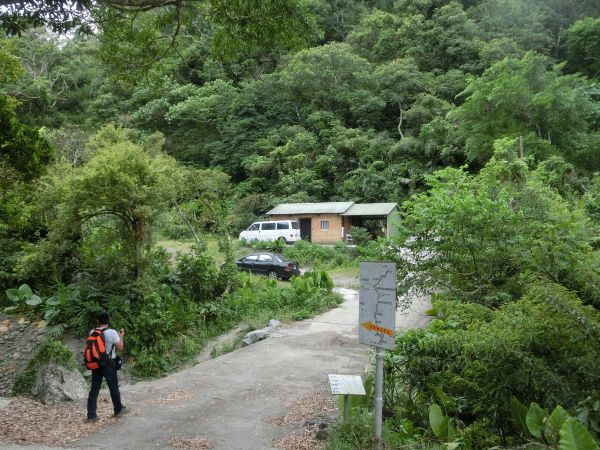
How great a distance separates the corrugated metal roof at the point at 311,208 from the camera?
3206 centimetres

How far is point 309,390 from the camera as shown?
26.0ft

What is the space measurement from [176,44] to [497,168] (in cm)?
983

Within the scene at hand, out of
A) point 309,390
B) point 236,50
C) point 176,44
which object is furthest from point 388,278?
point 176,44

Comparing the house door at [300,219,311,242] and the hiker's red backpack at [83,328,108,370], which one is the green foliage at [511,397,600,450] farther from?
the house door at [300,219,311,242]

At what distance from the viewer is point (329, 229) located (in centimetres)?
3228

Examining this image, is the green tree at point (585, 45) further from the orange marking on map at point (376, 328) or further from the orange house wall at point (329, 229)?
the orange marking on map at point (376, 328)

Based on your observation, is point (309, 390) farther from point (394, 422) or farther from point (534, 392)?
point (534, 392)

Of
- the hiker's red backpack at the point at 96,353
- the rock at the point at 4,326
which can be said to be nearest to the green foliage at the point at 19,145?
the hiker's red backpack at the point at 96,353

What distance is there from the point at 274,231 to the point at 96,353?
2417 cm

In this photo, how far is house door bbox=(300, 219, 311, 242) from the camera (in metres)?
33.0

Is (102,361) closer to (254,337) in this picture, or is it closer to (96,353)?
(96,353)

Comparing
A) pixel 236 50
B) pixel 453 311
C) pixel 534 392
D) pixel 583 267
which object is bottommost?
pixel 534 392

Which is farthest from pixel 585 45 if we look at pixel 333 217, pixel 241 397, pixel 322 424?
pixel 322 424

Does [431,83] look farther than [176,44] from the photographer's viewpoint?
Yes
